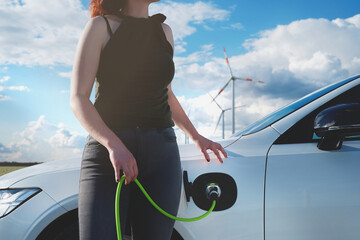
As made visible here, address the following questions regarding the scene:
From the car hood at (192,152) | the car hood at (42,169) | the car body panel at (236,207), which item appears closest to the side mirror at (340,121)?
the car body panel at (236,207)

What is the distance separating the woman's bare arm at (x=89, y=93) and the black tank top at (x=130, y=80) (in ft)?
0.14

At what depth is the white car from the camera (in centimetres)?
171

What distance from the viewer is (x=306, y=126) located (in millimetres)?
1985

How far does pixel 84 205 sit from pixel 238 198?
79 centimetres

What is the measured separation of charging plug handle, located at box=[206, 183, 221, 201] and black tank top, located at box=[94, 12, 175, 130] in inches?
20.5

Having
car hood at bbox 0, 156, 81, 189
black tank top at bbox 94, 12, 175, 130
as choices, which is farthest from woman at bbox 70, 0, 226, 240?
car hood at bbox 0, 156, 81, 189

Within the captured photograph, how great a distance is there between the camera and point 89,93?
129cm

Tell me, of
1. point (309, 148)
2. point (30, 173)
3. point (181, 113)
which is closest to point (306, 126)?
point (309, 148)

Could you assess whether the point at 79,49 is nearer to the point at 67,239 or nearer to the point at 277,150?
the point at 67,239

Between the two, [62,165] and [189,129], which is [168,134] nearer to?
[189,129]

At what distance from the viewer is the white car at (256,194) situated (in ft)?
5.62

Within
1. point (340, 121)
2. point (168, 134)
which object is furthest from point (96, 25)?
point (340, 121)

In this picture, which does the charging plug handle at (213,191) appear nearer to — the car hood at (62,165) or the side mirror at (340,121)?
the car hood at (62,165)

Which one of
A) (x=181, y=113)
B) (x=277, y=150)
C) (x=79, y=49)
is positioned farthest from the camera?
(x=277, y=150)
